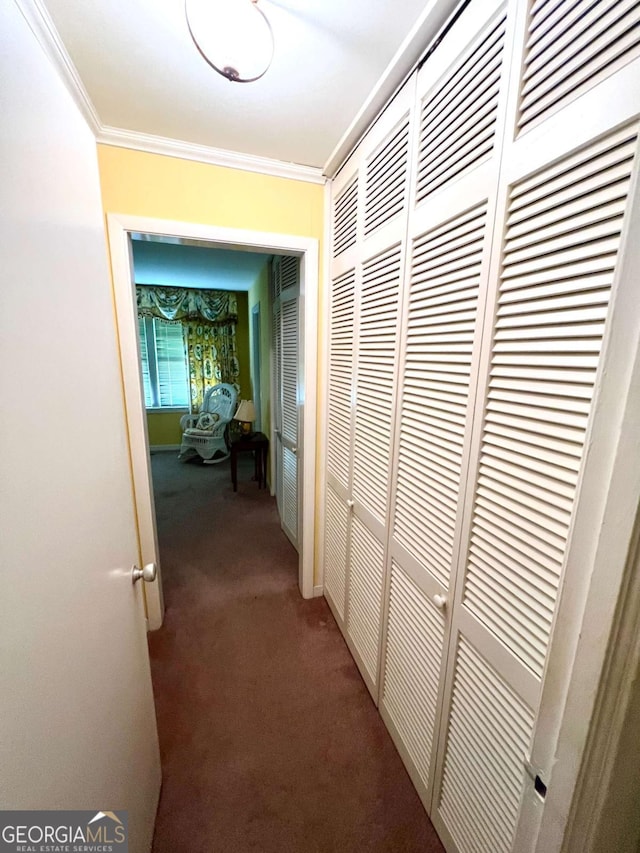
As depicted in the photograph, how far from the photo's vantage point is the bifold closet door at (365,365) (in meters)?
1.15

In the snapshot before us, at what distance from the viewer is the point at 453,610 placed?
0.90m

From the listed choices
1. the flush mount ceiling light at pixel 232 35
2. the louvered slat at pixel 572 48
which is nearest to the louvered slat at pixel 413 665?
the louvered slat at pixel 572 48

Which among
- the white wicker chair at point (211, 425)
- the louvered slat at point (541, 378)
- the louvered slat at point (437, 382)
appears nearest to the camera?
the louvered slat at point (541, 378)

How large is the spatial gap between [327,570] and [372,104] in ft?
7.26

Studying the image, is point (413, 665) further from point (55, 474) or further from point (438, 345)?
point (55, 474)

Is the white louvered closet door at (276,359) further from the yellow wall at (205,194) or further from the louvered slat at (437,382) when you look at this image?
the louvered slat at (437,382)

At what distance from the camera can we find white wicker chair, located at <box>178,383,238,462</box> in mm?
4559

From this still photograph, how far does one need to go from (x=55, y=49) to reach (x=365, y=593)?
7.14ft

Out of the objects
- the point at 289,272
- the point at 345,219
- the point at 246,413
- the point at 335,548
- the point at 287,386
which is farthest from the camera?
the point at 246,413

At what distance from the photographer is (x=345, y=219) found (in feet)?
5.00

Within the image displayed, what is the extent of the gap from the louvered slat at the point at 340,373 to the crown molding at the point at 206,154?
550 millimetres

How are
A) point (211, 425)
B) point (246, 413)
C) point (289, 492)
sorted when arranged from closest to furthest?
point (289, 492), point (246, 413), point (211, 425)

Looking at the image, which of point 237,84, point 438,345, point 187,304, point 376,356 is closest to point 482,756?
point 438,345

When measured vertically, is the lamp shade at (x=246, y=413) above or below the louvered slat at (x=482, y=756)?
above
